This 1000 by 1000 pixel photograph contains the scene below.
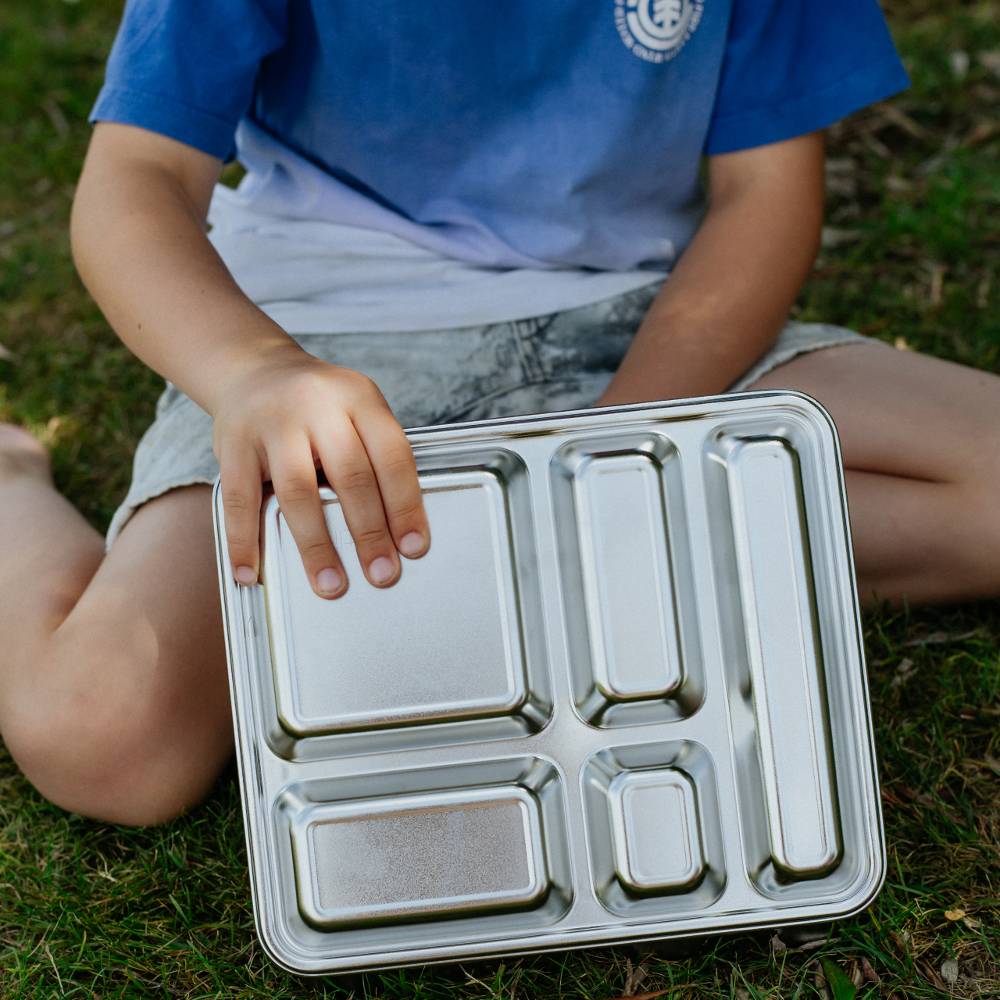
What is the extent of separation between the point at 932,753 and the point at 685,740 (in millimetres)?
397

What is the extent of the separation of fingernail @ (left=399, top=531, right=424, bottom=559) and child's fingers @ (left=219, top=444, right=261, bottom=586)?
0.42ft

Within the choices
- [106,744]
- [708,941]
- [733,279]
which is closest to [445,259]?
[733,279]

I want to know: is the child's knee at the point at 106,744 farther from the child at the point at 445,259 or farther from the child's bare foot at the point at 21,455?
the child's bare foot at the point at 21,455

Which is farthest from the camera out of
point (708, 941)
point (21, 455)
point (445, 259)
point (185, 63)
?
point (21, 455)

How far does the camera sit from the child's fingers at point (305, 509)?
37.4 inches

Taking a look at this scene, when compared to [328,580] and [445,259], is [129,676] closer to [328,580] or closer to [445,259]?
[328,580]

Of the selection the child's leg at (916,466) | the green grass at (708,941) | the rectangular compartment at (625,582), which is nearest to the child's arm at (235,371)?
the rectangular compartment at (625,582)

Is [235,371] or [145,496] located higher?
[235,371]

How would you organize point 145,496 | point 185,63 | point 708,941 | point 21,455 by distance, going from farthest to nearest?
point 21,455
point 145,496
point 185,63
point 708,941

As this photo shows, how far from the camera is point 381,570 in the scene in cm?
101

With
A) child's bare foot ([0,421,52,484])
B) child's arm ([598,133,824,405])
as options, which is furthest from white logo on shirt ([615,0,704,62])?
child's bare foot ([0,421,52,484])

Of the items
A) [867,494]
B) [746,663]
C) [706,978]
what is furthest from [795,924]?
[867,494]

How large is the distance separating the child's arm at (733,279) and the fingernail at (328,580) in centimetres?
46

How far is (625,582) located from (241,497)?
0.35m
